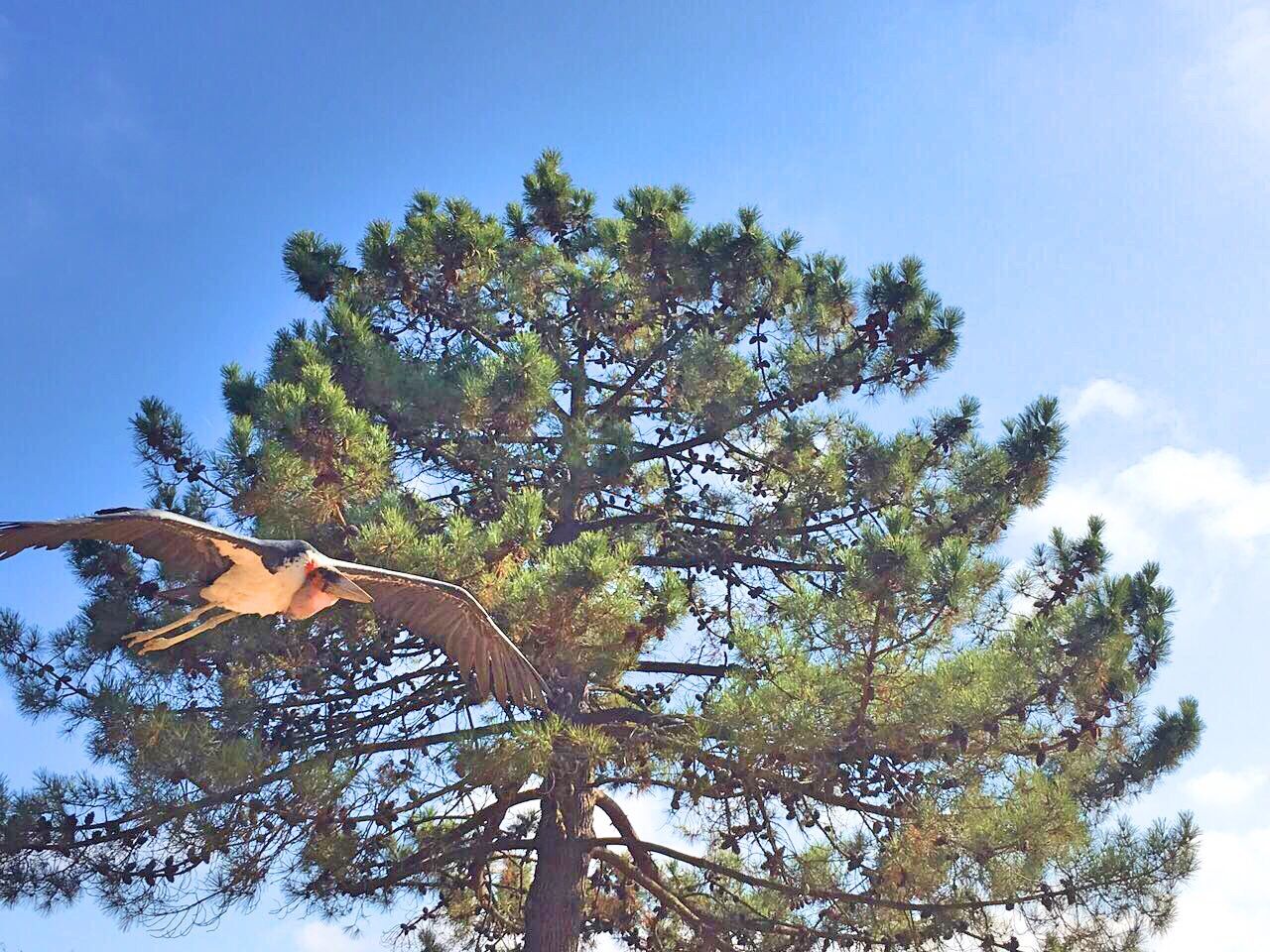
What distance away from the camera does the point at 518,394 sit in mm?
9211

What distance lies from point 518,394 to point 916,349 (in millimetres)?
3536

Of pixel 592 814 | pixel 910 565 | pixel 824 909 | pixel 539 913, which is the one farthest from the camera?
pixel 592 814

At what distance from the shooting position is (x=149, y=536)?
6.59 meters

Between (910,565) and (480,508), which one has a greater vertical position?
(480,508)

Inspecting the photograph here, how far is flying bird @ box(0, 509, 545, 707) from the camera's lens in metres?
6.16

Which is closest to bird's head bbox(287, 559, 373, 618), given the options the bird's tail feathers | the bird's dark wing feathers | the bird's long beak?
the bird's long beak

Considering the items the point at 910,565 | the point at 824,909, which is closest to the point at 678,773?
the point at 824,909

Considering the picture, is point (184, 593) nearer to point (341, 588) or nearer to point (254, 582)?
point (254, 582)

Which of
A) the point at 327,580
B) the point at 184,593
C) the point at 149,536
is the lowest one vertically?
the point at 184,593

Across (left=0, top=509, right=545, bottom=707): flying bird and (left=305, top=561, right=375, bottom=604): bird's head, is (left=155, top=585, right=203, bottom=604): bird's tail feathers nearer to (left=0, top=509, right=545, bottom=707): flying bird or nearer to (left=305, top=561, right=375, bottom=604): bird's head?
(left=0, top=509, right=545, bottom=707): flying bird

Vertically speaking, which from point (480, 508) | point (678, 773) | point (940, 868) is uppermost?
point (480, 508)

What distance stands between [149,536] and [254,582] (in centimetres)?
60

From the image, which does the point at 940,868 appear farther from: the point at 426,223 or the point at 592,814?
the point at 426,223

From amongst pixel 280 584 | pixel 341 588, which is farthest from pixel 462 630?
pixel 280 584
